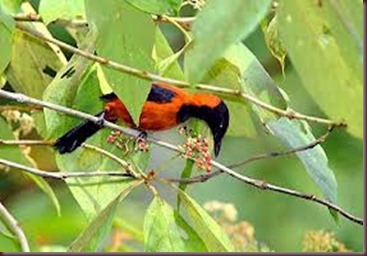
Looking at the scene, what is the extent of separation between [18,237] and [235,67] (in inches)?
9.2

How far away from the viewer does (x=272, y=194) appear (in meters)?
2.04

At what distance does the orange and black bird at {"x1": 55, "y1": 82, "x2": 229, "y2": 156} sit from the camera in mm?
926

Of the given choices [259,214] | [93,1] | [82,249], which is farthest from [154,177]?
[259,214]

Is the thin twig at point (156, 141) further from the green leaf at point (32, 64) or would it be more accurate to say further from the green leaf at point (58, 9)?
the green leaf at point (32, 64)

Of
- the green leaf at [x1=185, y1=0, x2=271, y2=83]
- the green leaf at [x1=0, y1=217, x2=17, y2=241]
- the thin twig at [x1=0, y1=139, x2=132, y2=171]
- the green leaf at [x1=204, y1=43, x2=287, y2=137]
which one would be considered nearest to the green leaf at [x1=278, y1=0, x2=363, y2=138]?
the green leaf at [x1=185, y1=0, x2=271, y2=83]

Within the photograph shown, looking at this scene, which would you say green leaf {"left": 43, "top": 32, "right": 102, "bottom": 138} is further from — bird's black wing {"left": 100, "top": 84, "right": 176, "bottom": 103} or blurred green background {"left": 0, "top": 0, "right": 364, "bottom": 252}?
blurred green background {"left": 0, "top": 0, "right": 364, "bottom": 252}

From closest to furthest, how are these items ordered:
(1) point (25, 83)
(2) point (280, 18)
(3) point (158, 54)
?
(2) point (280, 18)
(3) point (158, 54)
(1) point (25, 83)

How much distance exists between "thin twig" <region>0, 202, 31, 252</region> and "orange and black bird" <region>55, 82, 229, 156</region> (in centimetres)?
7

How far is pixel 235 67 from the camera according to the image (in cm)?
85

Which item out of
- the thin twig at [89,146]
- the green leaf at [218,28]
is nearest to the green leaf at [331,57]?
the green leaf at [218,28]

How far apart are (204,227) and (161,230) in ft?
0.12

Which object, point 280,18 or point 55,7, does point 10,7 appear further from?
point 280,18

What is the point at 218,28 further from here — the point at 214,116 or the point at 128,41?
the point at 214,116

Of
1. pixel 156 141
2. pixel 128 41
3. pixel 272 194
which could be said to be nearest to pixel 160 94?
pixel 156 141
